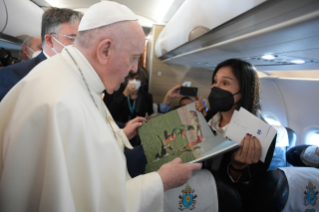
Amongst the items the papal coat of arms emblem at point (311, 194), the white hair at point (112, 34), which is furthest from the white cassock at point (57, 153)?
the papal coat of arms emblem at point (311, 194)

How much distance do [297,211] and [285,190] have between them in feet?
0.71

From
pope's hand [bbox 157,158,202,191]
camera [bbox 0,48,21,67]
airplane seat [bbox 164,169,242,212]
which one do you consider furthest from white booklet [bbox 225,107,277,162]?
camera [bbox 0,48,21,67]

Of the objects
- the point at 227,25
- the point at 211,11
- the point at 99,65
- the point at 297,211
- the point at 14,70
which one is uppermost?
the point at 211,11

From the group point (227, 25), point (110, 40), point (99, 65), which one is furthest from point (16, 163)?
point (227, 25)

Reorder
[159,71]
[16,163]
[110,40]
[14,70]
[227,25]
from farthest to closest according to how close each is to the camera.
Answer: [159,71], [14,70], [227,25], [110,40], [16,163]

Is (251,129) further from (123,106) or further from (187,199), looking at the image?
(123,106)

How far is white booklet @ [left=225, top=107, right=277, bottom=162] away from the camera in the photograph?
1.08 meters

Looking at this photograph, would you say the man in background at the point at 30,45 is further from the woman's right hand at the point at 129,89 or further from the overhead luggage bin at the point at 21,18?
the woman's right hand at the point at 129,89

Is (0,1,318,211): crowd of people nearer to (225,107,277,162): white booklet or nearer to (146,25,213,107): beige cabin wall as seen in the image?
(225,107,277,162): white booklet

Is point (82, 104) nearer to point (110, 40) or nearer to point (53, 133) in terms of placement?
point (53, 133)

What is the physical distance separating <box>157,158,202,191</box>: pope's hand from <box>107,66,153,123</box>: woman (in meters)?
1.93

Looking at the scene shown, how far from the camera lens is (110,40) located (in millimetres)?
956

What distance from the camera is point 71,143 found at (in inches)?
27.2

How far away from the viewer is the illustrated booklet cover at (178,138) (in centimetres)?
121
